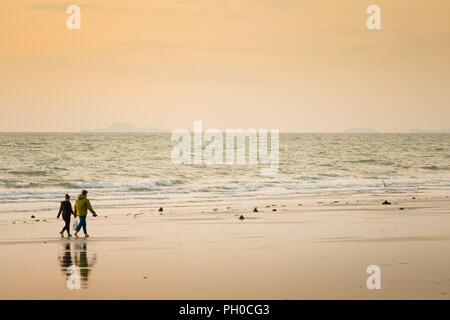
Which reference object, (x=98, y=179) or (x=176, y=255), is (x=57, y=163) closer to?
(x=98, y=179)

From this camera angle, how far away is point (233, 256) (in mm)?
14914

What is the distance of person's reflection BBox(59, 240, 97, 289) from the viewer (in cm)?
1292

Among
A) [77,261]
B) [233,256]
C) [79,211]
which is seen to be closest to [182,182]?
[79,211]

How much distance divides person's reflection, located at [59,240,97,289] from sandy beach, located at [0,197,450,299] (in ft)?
0.09

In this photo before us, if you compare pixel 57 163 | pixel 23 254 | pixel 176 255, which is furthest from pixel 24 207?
pixel 57 163

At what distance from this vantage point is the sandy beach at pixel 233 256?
37.5 ft

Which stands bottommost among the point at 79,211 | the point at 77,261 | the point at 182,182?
the point at 182,182

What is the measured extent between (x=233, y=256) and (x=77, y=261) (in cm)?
379

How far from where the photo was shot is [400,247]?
15859 mm

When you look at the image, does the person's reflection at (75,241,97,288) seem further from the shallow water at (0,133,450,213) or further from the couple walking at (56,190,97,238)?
the shallow water at (0,133,450,213)

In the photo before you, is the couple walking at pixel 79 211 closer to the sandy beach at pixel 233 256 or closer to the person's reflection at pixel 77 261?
the sandy beach at pixel 233 256

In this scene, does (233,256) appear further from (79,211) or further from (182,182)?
(182,182)

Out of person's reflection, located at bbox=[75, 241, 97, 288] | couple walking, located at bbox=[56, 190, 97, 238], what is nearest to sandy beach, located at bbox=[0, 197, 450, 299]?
person's reflection, located at bbox=[75, 241, 97, 288]
